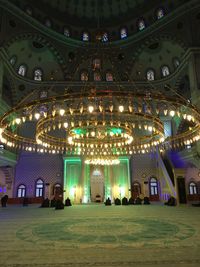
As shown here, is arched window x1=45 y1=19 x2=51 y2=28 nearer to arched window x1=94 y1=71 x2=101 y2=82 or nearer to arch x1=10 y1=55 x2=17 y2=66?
arch x1=10 y1=55 x2=17 y2=66

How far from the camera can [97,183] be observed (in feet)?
68.9

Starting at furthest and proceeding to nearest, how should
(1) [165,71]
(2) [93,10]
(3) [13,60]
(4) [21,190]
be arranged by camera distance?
(2) [93,10] → (1) [165,71] → (4) [21,190] → (3) [13,60]

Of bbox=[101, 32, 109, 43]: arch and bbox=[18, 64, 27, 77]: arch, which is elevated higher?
bbox=[101, 32, 109, 43]: arch

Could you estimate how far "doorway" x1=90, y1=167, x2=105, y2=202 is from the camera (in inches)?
819

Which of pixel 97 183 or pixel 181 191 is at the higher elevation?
pixel 97 183

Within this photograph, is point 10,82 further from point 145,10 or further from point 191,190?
point 191,190

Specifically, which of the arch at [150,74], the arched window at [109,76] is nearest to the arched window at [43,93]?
the arched window at [109,76]

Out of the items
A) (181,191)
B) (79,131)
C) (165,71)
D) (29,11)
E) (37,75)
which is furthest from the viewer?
(165,71)

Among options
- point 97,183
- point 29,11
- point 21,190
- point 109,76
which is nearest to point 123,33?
point 109,76

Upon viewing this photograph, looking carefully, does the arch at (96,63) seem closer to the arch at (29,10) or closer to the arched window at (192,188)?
the arch at (29,10)

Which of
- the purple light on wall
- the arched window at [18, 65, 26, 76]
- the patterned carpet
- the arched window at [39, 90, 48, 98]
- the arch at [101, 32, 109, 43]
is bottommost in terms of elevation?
the patterned carpet

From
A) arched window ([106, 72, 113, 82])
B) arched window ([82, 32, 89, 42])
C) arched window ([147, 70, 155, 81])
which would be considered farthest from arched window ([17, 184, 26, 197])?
arched window ([147, 70, 155, 81])

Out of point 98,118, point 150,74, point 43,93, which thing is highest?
point 150,74

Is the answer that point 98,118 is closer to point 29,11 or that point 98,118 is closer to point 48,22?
point 29,11
